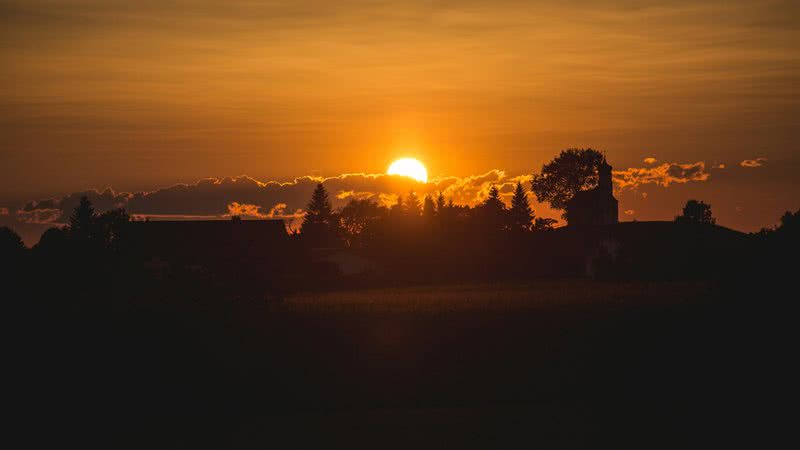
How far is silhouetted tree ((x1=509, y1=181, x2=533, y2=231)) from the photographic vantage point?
14061 centimetres

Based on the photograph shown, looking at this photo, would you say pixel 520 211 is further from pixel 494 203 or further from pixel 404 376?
pixel 404 376

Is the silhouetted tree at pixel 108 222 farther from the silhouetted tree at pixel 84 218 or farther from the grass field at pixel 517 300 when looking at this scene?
the grass field at pixel 517 300

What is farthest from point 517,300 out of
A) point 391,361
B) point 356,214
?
point 356,214

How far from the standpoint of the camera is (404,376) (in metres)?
38.1

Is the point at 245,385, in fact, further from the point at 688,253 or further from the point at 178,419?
the point at 688,253

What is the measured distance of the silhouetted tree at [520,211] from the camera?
141 meters

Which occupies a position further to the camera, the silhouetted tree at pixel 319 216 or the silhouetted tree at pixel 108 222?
the silhouetted tree at pixel 319 216

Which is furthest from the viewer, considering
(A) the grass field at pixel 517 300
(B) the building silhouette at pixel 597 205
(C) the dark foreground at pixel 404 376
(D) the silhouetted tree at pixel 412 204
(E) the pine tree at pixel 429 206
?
(D) the silhouetted tree at pixel 412 204

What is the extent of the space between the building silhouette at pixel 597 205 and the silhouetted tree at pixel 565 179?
0.99 meters

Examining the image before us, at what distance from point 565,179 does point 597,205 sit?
5.86 meters

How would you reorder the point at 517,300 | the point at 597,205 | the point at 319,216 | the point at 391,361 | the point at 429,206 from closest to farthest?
1. the point at 391,361
2. the point at 517,300
3. the point at 597,205
4. the point at 429,206
5. the point at 319,216

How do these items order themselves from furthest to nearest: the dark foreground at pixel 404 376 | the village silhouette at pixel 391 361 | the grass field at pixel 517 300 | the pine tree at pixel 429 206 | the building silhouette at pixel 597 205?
1. the pine tree at pixel 429 206
2. the building silhouette at pixel 597 205
3. the grass field at pixel 517 300
4. the village silhouette at pixel 391 361
5. the dark foreground at pixel 404 376

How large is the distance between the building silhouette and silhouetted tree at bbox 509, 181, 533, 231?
12047 mm

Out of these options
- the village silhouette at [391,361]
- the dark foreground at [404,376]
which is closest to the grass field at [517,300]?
the village silhouette at [391,361]
